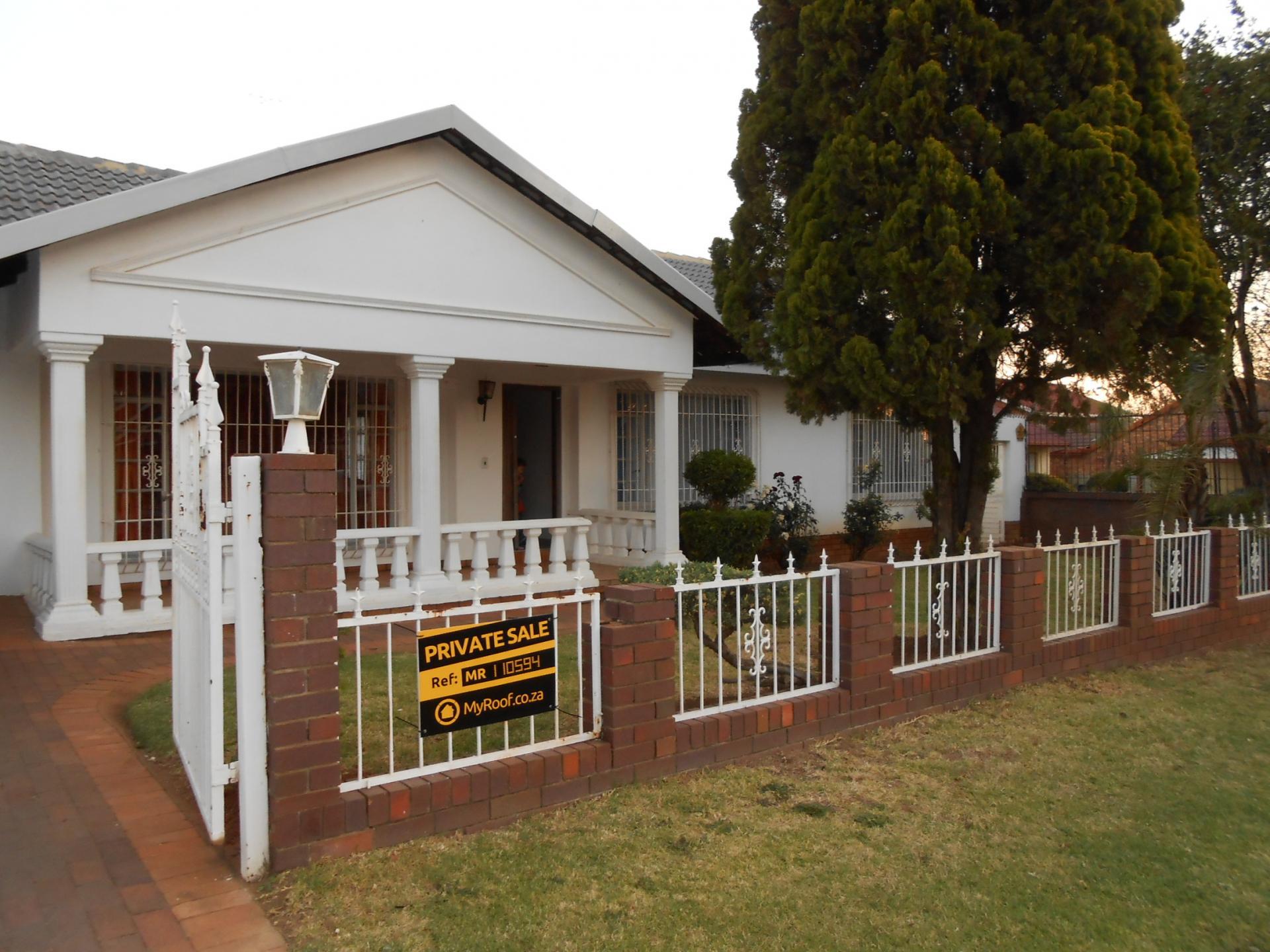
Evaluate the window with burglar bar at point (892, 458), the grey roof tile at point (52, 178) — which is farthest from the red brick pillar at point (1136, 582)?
the grey roof tile at point (52, 178)

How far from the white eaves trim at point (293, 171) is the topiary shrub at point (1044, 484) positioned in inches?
425

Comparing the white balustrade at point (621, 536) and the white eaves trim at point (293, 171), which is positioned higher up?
the white eaves trim at point (293, 171)


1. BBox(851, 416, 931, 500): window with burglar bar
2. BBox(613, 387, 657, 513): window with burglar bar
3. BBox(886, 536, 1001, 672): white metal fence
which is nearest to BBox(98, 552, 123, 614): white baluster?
BBox(886, 536, 1001, 672): white metal fence

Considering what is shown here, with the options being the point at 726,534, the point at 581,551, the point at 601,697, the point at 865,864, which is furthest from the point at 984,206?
the point at 726,534

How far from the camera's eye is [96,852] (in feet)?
Answer: 12.8

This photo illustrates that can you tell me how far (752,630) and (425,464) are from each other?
4534 millimetres

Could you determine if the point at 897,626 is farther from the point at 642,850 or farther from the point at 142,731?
the point at 142,731

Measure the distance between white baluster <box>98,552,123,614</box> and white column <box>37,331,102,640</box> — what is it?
0.18 m

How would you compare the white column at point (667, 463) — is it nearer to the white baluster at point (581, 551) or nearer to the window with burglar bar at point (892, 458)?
the white baluster at point (581, 551)

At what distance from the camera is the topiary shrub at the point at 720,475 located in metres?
12.1

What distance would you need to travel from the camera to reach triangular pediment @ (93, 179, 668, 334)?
7.99 metres

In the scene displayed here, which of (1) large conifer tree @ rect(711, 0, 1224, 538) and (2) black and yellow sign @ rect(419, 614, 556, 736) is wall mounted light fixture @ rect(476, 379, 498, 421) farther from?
(2) black and yellow sign @ rect(419, 614, 556, 736)

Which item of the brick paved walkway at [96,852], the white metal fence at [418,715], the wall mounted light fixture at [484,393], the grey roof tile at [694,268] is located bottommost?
the brick paved walkway at [96,852]

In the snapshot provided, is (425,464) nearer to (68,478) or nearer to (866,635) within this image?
(68,478)
